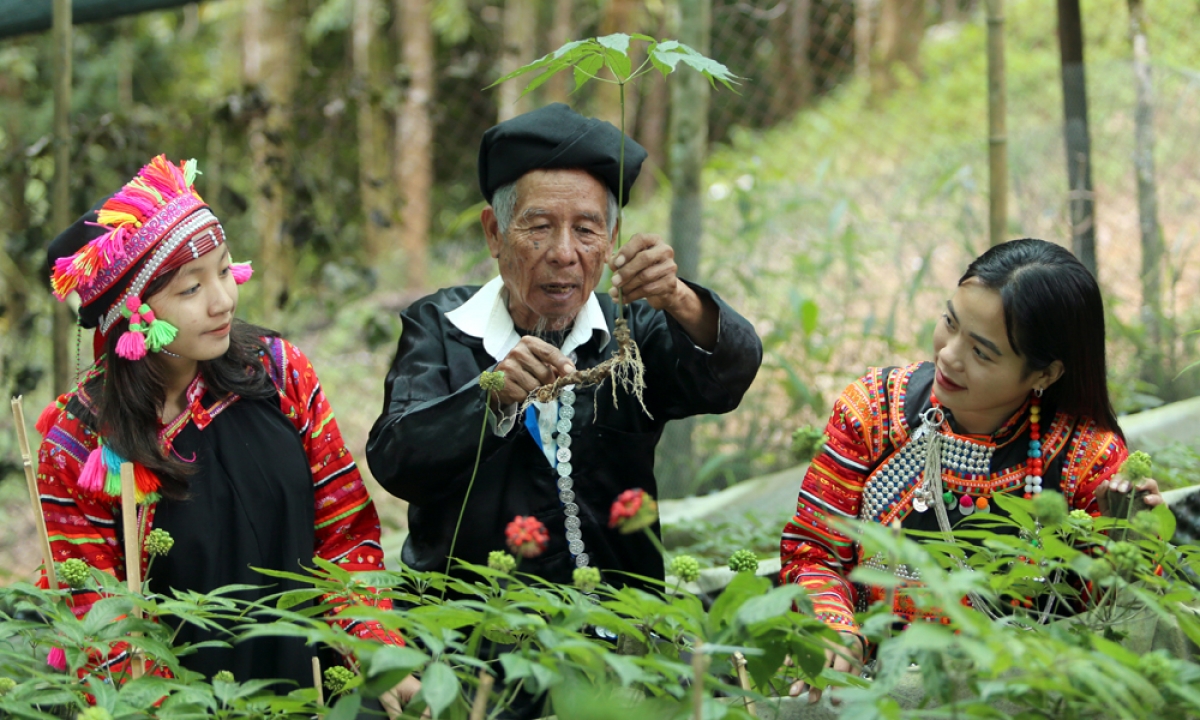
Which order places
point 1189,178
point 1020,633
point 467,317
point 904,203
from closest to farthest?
point 1020,633 < point 467,317 < point 1189,178 < point 904,203

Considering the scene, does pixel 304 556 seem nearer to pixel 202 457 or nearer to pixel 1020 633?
pixel 202 457

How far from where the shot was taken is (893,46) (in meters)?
11.2

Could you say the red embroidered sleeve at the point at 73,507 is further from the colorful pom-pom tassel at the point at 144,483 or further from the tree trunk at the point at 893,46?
the tree trunk at the point at 893,46

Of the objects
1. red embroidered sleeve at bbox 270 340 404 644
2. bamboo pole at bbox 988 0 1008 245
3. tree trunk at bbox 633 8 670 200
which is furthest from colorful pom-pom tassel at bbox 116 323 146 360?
tree trunk at bbox 633 8 670 200

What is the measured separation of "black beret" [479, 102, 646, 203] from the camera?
86.5 inches

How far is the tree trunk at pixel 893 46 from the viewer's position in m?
10.8

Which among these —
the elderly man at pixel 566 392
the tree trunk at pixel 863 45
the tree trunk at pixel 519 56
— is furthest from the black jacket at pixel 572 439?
the tree trunk at pixel 863 45

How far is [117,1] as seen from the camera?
3.57 m

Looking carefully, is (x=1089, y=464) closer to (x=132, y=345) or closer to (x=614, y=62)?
(x=614, y=62)

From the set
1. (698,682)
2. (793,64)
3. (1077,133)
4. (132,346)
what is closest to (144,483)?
(132,346)

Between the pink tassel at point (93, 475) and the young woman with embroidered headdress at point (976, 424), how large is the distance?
53.6 inches

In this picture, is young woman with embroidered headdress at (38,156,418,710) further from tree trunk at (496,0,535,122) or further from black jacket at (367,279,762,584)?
tree trunk at (496,0,535,122)

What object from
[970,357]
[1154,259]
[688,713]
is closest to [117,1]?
[970,357]

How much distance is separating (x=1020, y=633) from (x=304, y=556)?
152 cm
